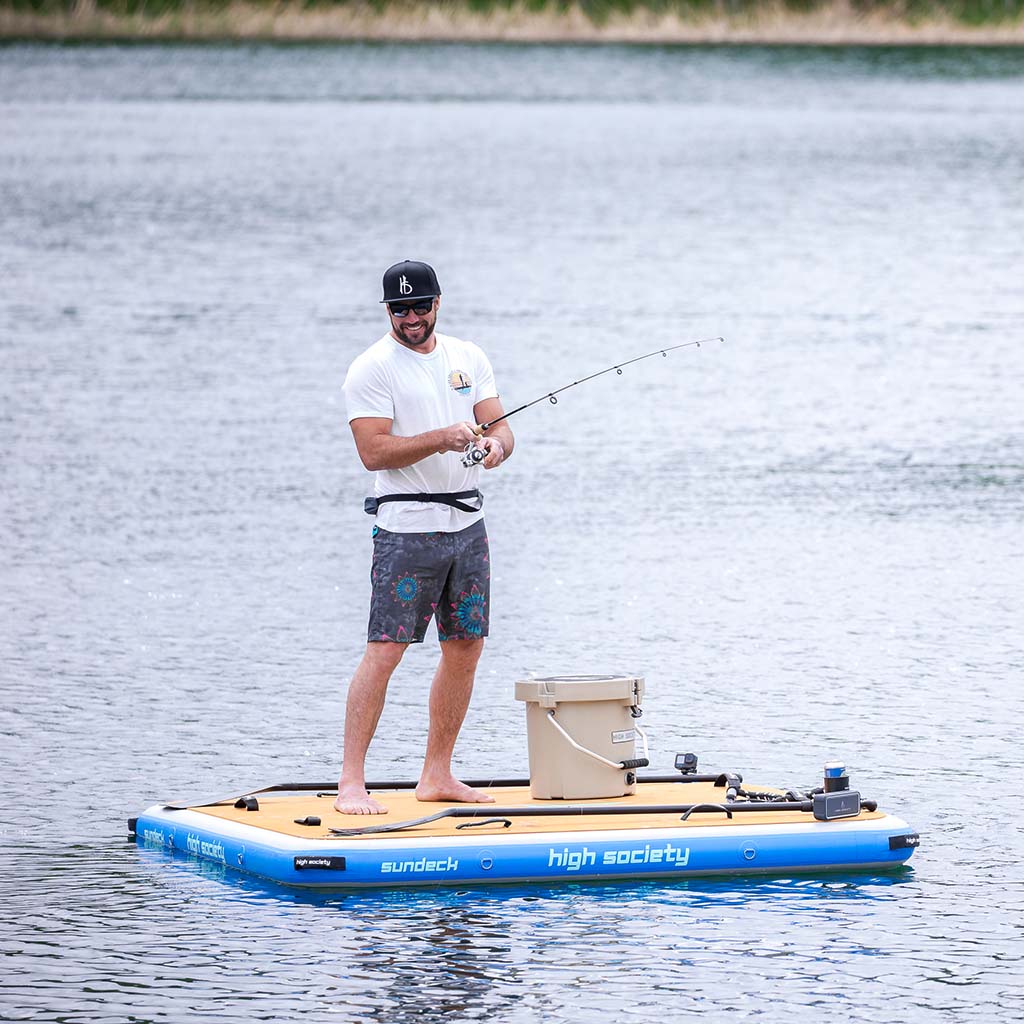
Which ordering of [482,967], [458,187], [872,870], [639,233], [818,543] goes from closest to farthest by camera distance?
1. [482,967]
2. [872,870]
3. [818,543]
4. [639,233]
5. [458,187]

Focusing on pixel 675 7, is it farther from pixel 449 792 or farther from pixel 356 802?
pixel 356 802

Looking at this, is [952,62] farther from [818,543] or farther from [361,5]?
[818,543]

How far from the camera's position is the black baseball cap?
7.47 meters

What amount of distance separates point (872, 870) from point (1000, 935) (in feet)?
2.13

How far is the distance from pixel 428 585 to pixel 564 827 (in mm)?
851

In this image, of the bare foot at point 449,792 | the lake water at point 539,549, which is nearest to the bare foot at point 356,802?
the bare foot at point 449,792

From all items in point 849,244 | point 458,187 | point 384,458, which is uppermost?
point 458,187

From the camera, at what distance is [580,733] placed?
771cm

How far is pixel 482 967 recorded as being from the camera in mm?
6672

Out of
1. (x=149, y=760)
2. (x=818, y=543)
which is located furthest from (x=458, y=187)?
(x=149, y=760)

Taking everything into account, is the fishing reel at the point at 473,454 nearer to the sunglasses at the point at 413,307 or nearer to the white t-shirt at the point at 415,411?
the white t-shirt at the point at 415,411

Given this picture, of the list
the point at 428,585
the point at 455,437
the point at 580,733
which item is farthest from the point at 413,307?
the point at 580,733

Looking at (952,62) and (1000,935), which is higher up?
(952,62)

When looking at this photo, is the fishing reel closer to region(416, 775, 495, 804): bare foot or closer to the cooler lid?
the cooler lid
